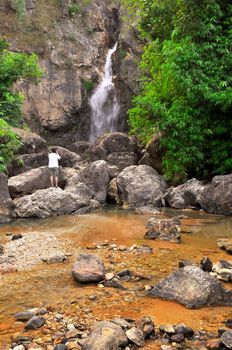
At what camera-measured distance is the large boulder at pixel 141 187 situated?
14704 millimetres

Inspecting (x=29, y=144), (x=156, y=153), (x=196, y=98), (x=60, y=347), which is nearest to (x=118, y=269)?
(x=60, y=347)

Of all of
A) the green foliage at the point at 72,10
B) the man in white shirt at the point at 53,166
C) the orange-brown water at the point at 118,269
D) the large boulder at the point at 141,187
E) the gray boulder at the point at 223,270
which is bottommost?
the orange-brown water at the point at 118,269

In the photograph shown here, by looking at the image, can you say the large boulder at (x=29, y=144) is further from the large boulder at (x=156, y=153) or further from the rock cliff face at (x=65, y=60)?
the rock cliff face at (x=65, y=60)

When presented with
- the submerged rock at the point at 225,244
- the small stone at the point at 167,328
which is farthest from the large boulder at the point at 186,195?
the small stone at the point at 167,328

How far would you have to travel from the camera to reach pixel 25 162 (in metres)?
18.6

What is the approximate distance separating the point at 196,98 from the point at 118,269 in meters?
9.42

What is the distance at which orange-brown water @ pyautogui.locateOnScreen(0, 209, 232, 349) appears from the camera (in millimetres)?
4485

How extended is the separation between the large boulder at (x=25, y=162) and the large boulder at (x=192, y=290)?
13.8 meters

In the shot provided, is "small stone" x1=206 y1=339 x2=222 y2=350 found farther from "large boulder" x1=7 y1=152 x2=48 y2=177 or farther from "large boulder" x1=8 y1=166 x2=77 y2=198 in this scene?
"large boulder" x1=7 y1=152 x2=48 y2=177

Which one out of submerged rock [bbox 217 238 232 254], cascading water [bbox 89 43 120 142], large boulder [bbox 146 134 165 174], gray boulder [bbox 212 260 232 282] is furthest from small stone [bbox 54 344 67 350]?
cascading water [bbox 89 43 120 142]

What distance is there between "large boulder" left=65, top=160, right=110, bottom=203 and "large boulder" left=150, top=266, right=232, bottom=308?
36.4ft

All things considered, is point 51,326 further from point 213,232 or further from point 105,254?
point 213,232

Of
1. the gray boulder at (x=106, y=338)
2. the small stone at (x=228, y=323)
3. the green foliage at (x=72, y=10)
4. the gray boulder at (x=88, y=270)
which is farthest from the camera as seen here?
the green foliage at (x=72, y=10)

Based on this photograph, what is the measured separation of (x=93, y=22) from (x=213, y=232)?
27.5 m
